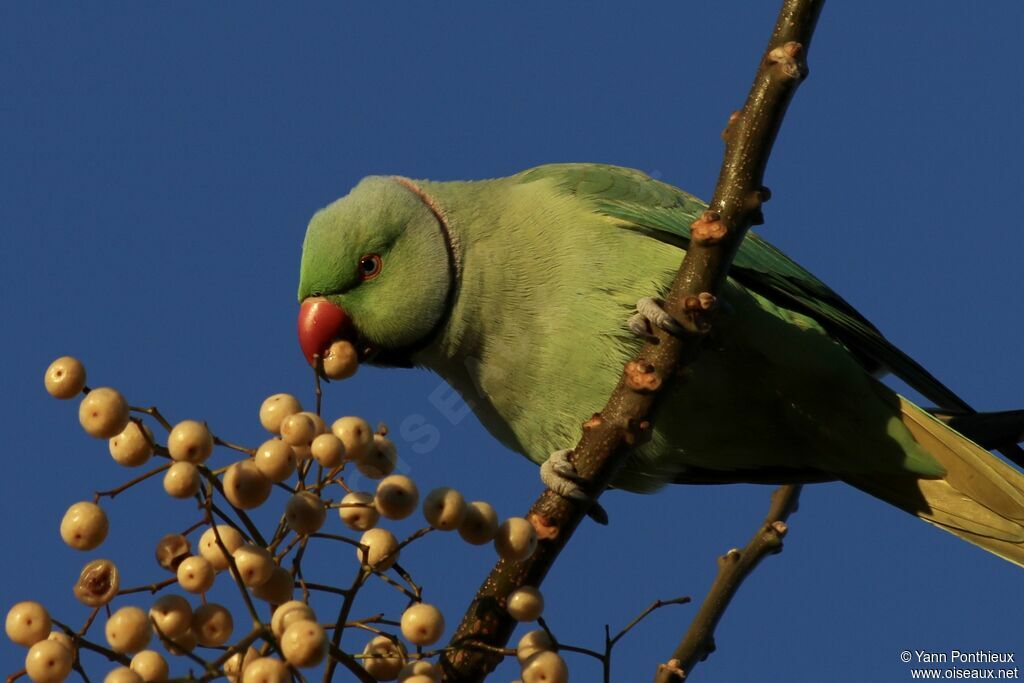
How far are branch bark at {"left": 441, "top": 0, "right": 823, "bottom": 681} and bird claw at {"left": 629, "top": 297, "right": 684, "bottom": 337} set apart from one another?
0.02 m

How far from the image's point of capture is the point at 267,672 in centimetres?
182

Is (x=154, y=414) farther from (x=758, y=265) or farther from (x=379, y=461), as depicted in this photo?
(x=758, y=265)

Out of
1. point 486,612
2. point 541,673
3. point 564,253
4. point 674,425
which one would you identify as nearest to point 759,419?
point 674,425

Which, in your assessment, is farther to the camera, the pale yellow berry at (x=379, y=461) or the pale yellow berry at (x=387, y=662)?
the pale yellow berry at (x=379, y=461)

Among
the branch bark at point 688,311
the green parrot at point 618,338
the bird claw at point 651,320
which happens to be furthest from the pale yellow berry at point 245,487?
the green parrot at point 618,338

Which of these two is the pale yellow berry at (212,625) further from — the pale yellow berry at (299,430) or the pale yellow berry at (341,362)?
the pale yellow berry at (341,362)

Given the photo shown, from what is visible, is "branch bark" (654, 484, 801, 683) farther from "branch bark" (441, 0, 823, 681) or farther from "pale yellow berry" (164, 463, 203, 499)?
"pale yellow berry" (164, 463, 203, 499)

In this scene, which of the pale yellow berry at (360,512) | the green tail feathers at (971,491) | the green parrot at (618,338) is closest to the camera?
the pale yellow berry at (360,512)

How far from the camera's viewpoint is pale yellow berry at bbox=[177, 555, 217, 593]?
202 centimetres

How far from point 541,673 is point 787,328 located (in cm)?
227

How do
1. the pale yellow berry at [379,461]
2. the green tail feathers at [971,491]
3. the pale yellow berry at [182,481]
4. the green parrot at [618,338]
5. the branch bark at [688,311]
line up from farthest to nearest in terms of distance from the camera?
the green tail feathers at [971,491]
the green parrot at [618,338]
the branch bark at [688,311]
the pale yellow berry at [379,461]
the pale yellow berry at [182,481]

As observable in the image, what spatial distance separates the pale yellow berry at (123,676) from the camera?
1.86 meters

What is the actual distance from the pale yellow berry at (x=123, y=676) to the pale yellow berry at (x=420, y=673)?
0.46m

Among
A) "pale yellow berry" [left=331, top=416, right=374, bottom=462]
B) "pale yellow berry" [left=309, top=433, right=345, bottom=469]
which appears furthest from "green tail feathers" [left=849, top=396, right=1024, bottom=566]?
"pale yellow berry" [left=309, top=433, right=345, bottom=469]
